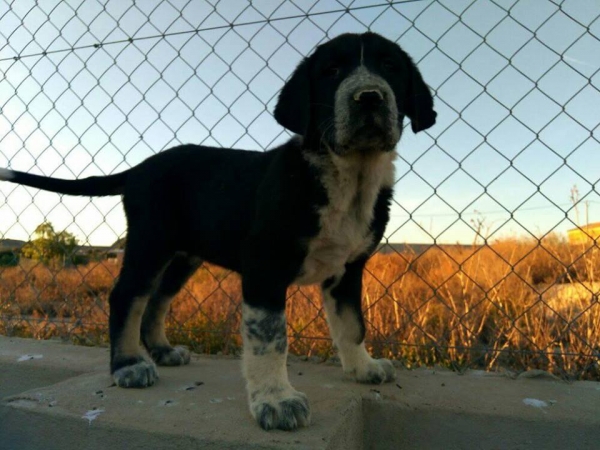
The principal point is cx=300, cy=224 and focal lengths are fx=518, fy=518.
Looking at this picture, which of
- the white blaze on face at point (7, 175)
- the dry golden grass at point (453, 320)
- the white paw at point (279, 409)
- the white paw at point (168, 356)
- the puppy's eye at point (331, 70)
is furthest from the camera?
the dry golden grass at point (453, 320)

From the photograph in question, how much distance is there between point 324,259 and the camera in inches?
84.2

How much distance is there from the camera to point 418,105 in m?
2.29

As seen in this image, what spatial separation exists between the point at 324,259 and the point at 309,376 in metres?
0.74

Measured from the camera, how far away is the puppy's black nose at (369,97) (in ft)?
6.17

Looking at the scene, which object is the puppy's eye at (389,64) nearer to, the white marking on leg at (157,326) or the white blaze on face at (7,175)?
the white marking on leg at (157,326)

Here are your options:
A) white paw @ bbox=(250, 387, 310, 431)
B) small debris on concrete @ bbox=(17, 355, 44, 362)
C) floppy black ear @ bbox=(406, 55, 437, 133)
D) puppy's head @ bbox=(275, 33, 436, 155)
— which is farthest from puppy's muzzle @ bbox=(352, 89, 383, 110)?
small debris on concrete @ bbox=(17, 355, 44, 362)

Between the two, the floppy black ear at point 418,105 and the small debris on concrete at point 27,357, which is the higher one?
the floppy black ear at point 418,105

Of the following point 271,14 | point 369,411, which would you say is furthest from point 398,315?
point 271,14

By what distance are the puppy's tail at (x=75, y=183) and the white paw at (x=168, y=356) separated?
909 mm

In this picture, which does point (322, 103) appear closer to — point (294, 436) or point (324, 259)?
point (324, 259)

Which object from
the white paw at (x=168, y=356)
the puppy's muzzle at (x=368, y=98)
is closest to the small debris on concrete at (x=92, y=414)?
the white paw at (x=168, y=356)

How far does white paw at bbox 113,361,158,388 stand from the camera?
233cm

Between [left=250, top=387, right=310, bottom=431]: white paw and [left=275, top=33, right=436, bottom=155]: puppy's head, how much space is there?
0.94 m

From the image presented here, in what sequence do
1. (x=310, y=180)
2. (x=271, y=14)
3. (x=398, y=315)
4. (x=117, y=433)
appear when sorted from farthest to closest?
(x=398, y=315)
(x=271, y=14)
(x=310, y=180)
(x=117, y=433)
